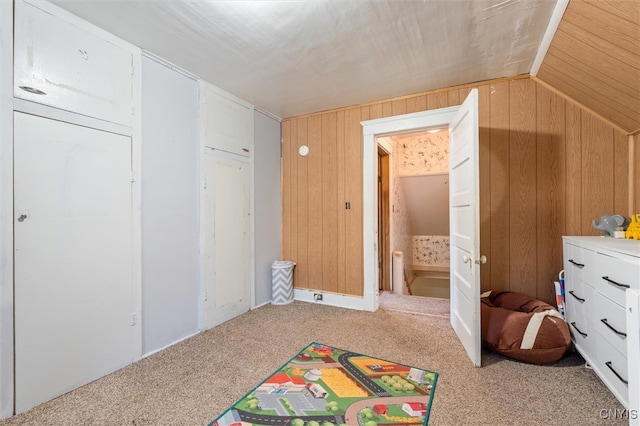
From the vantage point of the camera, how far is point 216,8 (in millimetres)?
1738

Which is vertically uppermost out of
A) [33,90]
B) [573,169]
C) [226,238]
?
[33,90]

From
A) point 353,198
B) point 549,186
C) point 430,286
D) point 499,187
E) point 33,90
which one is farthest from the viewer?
point 430,286

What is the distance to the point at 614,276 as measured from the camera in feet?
5.16

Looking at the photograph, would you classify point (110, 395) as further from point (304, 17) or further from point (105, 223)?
point (304, 17)

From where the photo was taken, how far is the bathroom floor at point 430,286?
202 inches

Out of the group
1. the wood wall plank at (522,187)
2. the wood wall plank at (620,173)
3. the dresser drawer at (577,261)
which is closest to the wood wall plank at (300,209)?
A: the wood wall plank at (522,187)

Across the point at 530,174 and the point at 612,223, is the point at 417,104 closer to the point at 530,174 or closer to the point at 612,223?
the point at 530,174

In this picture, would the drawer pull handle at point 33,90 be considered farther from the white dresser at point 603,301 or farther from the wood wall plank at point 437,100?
the white dresser at point 603,301

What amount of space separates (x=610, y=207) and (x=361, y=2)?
8.39 feet

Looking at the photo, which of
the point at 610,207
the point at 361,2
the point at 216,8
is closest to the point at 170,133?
the point at 216,8

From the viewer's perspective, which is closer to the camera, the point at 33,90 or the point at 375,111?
the point at 33,90

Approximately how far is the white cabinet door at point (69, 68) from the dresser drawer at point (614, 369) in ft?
11.4

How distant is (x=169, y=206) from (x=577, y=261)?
10.5ft

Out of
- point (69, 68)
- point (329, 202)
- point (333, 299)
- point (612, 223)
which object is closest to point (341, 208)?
point (329, 202)
